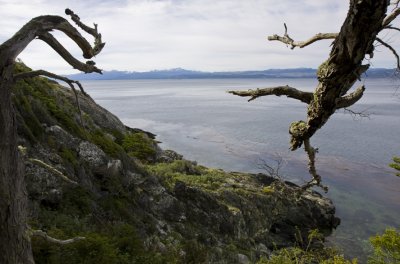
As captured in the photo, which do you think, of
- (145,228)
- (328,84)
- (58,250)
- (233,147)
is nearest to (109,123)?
Result: (145,228)

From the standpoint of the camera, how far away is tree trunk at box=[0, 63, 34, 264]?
412 centimetres

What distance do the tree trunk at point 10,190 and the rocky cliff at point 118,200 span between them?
640mm

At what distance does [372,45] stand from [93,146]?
53.6 ft

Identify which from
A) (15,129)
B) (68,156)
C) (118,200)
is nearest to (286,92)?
(15,129)

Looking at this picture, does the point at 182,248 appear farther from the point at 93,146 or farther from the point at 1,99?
the point at 1,99

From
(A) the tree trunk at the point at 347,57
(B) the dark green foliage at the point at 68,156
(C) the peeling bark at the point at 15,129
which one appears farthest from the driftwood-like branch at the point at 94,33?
(B) the dark green foliage at the point at 68,156

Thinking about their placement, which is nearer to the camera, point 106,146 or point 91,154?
point 91,154

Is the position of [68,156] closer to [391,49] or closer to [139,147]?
[139,147]

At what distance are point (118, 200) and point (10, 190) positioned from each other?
12367 mm

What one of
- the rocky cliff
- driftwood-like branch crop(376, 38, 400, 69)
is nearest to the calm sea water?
the rocky cliff

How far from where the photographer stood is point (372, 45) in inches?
109

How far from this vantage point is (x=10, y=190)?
14.4 ft

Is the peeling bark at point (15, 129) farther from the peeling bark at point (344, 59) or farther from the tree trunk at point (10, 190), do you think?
the peeling bark at point (344, 59)

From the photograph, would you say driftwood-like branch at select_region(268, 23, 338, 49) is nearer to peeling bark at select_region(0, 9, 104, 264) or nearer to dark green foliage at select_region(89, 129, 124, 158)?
peeling bark at select_region(0, 9, 104, 264)
